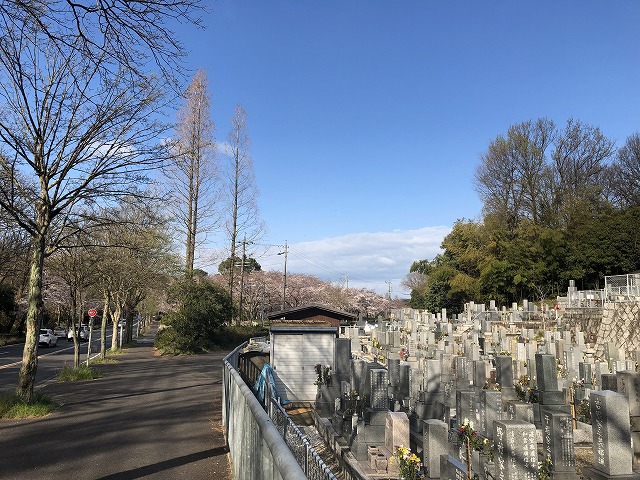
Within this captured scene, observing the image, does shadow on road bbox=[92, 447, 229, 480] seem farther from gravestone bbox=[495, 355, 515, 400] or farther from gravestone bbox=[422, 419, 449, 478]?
gravestone bbox=[495, 355, 515, 400]

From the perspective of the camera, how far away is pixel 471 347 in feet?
63.3

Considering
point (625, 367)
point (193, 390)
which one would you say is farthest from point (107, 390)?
point (625, 367)

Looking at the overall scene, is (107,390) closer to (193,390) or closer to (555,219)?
(193,390)

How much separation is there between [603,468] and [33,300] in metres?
11.9

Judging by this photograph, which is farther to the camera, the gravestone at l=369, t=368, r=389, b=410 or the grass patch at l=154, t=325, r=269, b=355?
the grass patch at l=154, t=325, r=269, b=355

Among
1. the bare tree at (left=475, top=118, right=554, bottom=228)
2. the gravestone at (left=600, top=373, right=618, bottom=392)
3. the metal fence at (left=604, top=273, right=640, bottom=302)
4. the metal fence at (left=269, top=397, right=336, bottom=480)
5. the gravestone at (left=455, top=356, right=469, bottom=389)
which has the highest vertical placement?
the bare tree at (left=475, top=118, right=554, bottom=228)

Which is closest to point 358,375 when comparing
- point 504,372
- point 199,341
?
point 504,372

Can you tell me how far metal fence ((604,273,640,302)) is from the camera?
28.7m

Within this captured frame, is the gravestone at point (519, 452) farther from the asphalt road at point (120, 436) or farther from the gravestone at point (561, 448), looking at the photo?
the asphalt road at point (120, 436)

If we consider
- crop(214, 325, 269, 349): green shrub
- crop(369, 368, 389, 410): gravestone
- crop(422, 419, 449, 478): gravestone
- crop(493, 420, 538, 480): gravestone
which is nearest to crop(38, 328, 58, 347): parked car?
crop(214, 325, 269, 349): green shrub

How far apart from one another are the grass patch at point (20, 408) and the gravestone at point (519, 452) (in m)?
9.43

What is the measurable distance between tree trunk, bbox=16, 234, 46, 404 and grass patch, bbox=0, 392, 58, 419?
172 millimetres

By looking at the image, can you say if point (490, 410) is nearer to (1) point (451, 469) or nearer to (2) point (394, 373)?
(1) point (451, 469)

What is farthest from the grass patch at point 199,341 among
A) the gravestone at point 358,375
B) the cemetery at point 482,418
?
the gravestone at point 358,375
